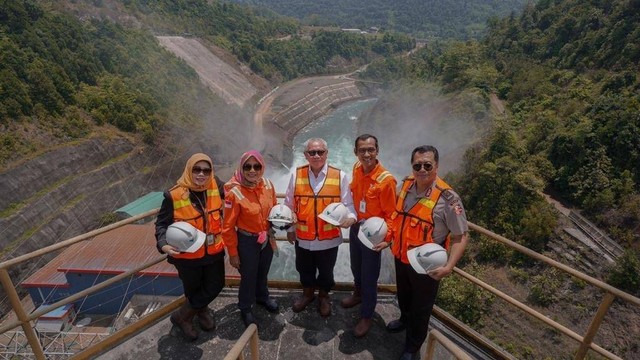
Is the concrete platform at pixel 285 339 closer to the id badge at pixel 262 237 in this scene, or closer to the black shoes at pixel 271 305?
the black shoes at pixel 271 305

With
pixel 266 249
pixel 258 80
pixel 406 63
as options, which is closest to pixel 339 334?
pixel 266 249

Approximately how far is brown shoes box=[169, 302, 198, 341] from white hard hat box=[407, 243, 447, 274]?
8.41 ft

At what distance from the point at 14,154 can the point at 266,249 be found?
1101 inches

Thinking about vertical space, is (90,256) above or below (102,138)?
below

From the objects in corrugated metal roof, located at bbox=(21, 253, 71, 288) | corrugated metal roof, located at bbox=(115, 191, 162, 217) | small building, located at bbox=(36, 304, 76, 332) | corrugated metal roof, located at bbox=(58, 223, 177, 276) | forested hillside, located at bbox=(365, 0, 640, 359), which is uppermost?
forested hillside, located at bbox=(365, 0, 640, 359)

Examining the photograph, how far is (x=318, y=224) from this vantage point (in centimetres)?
400

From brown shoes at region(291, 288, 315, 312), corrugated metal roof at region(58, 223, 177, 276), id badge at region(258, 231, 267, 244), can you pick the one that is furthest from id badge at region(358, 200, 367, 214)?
corrugated metal roof at region(58, 223, 177, 276)

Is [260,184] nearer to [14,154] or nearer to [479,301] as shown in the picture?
[479,301]

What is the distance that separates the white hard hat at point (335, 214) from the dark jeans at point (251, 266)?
0.80 metres

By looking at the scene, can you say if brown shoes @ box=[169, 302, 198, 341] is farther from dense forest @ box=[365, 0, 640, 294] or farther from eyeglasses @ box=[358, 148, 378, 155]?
dense forest @ box=[365, 0, 640, 294]

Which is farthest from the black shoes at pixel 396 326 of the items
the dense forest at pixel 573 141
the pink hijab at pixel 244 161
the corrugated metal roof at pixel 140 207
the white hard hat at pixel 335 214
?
the corrugated metal roof at pixel 140 207

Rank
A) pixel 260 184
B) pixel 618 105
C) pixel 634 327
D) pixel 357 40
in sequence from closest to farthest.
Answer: pixel 260 184, pixel 634 327, pixel 618 105, pixel 357 40

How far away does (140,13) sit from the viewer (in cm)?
6162

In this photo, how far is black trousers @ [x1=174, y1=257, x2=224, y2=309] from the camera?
397cm
